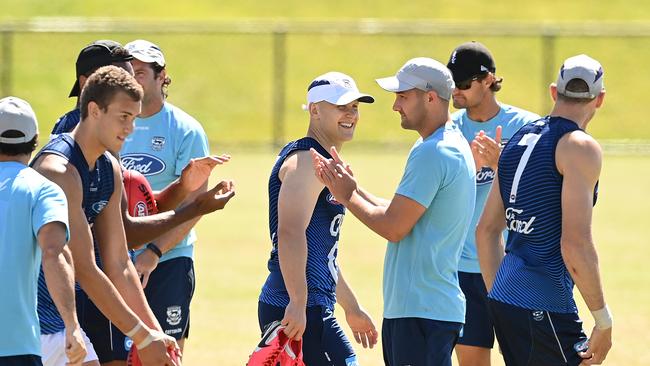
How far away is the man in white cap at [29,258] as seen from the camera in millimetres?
5590

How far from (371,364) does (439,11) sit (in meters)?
31.1

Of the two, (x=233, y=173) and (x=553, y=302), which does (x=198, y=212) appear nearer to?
(x=553, y=302)

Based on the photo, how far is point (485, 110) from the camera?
29.5 feet

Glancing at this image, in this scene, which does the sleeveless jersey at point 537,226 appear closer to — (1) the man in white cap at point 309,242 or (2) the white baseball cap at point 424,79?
(2) the white baseball cap at point 424,79

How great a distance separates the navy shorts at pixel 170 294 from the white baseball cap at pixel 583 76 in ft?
10.4

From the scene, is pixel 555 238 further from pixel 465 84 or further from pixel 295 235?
pixel 465 84

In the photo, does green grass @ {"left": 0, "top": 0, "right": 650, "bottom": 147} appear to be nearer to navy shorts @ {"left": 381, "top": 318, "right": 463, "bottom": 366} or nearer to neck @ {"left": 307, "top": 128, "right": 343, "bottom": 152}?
neck @ {"left": 307, "top": 128, "right": 343, "bottom": 152}

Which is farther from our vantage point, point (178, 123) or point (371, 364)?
point (371, 364)

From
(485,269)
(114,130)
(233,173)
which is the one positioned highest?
(114,130)

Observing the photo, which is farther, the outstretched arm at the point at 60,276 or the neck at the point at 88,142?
the neck at the point at 88,142

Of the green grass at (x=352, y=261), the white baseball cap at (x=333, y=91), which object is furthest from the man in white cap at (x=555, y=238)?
the green grass at (x=352, y=261)

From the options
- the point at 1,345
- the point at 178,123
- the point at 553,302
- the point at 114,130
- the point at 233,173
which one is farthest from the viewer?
the point at 233,173

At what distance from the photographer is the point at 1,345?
18.5ft

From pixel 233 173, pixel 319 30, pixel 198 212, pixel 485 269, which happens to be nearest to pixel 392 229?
pixel 485 269
